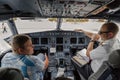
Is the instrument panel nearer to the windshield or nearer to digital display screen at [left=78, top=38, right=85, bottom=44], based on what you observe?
digital display screen at [left=78, top=38, right=85, bottom=44]

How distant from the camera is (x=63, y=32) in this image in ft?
15.4

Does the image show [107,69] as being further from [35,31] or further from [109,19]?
[35,31]

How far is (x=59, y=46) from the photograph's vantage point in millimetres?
4781

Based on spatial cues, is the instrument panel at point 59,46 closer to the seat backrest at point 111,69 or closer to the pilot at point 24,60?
the pilot at point 24,60

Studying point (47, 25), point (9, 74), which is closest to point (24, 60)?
point (9, 74)

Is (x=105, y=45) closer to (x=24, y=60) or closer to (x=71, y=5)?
(x=71, y=5)

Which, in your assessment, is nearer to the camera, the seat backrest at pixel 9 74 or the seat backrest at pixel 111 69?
the seat backrest at pixel 9 74

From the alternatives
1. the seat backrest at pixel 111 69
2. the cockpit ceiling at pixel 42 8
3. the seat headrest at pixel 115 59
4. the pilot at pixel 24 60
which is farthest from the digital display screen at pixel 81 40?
the seat headrest at pixel 115 59

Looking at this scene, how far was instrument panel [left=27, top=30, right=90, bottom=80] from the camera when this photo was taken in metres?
4.67

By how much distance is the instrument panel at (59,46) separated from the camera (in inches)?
184

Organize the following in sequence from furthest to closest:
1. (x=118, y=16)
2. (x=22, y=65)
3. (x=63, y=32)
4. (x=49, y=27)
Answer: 1. (x=49, y=27)
2. (x=63, y=32)
3. (x=118, y=16)
4. (x=22, y=65)

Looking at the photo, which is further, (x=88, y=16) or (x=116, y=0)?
(x=88, y=16)

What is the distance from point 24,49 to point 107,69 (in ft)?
2.63

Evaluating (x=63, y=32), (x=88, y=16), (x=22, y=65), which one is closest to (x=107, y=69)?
(x=22, y=65)
